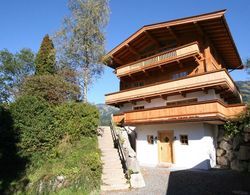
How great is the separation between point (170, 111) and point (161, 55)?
252 inches

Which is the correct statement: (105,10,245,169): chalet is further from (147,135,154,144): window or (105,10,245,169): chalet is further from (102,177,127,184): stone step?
(102,177,127,184): stone step

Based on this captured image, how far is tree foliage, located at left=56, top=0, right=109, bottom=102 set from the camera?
94.2 ft

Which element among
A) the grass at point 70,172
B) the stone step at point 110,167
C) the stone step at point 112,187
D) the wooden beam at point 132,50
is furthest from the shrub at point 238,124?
the wooden beam at point 132,50

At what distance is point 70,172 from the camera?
14156mm

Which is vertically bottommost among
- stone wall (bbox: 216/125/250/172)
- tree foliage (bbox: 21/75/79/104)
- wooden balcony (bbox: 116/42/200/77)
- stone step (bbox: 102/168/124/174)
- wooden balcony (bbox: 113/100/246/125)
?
stone step (bbox: 102/168/124/174)

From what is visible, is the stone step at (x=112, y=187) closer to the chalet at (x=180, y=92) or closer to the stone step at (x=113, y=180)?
the stone step at (x=113, y=180)

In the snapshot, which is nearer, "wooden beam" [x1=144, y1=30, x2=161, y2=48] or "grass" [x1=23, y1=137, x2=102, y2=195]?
"grass" [x1=23, y1=137, x2=102, y2=195]

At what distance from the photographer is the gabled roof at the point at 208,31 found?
20875mm

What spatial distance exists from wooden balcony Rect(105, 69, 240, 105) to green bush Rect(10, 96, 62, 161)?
9.75m

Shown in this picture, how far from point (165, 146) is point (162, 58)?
8547 millimetres

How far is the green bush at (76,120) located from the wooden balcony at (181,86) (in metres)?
6.56

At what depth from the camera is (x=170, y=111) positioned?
800 inches

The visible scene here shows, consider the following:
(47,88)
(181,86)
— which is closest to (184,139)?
(181,86)

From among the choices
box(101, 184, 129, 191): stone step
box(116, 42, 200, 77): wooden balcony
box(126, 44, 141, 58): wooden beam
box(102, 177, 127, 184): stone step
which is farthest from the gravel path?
box(126, 44, 141, 58): wooden beam
